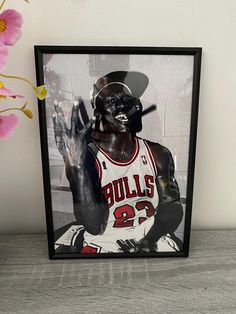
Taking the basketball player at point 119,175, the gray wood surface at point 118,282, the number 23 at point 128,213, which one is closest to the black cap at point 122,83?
the basketball player at point 119,175

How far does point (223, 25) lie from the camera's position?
0.71 metres

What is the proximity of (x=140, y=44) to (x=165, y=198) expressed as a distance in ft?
1.05

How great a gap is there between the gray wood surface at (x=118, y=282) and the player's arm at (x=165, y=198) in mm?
63

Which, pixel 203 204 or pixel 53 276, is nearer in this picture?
pixel 53 276

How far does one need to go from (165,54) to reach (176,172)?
241 mm

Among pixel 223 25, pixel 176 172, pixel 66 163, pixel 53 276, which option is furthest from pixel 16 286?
pixel 223 25

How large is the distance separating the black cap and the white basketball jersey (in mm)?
103

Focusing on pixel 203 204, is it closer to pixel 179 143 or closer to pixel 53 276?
pixel 179 143

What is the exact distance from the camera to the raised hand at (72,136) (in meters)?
0.72

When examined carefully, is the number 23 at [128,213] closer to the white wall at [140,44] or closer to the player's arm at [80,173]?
the player's arm at [80,173]

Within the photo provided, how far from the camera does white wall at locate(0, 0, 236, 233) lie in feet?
2.29

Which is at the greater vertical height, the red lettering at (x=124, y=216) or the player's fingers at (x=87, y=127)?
the player's fingers at (x=87, y=127)

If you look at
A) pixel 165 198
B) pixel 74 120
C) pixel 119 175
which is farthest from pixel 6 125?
pixel 165 198

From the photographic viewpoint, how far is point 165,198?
768 millimetres
